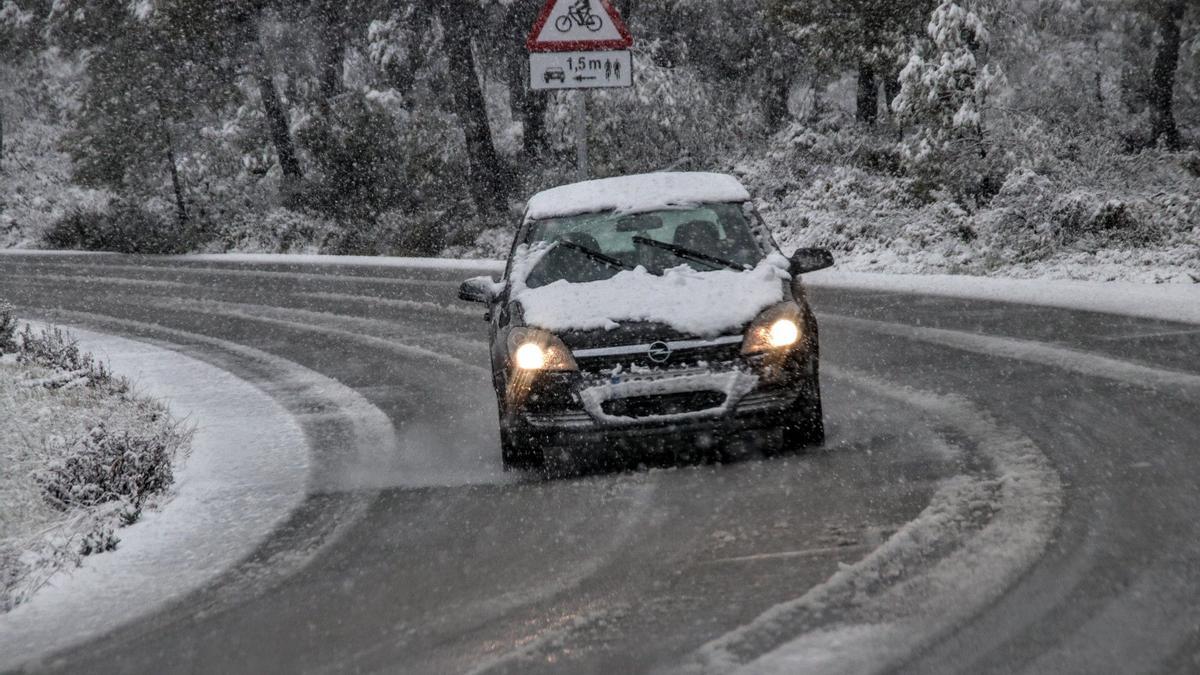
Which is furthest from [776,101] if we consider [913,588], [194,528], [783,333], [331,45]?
[913,588]

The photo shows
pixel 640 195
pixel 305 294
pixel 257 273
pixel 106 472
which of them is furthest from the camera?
pixel 257 273

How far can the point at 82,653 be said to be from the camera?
454 centimetres

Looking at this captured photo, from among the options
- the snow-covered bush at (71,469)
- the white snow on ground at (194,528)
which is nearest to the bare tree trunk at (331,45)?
the snow-covered bush at (71,469)

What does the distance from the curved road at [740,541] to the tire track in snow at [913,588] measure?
0.02m

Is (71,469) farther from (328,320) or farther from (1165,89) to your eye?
(1165,89)

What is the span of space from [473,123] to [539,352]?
18.9 meters

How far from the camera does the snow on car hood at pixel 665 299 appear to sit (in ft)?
21.5

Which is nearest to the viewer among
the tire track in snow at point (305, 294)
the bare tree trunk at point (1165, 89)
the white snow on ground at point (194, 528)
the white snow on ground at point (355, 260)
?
the white snow on ground at point (194, 528)

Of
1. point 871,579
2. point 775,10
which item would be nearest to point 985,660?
point 871,579

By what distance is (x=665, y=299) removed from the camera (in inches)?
266

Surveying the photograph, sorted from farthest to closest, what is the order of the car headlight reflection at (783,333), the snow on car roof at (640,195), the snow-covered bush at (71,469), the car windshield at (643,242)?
the snow on car roof at (640,195) → the car windshield at (643,242) → the car headlight reflection at (783,333) → the snow-covered bush at (71,469)

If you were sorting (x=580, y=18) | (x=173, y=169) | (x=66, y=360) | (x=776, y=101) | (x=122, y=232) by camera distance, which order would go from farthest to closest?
(x=173, y=169) < (x=122, y=232) < (x=776, y=101) < (x=580, y=18) < (x=66, y=360)

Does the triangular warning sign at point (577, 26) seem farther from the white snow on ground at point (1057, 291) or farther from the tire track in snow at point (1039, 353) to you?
the white snow on ground at point (1057, 291)

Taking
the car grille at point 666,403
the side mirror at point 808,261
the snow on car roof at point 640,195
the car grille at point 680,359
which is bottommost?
the car grille at point 666,403
